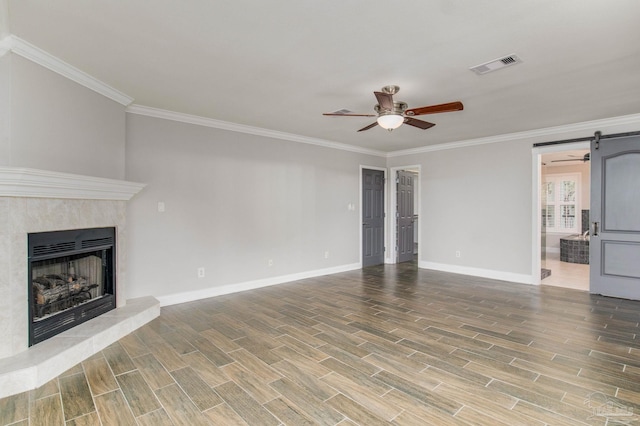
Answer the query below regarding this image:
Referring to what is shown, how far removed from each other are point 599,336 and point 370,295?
257 cm

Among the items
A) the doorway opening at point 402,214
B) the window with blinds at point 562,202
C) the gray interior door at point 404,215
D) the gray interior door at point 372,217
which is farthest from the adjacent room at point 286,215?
the window with blinds at point 562,202

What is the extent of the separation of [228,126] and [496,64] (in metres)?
3.54

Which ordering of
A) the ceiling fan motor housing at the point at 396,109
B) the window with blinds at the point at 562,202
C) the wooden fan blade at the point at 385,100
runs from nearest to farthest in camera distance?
the wooden fan blade at the point at 385,100 < the ceiling fan motor housing at the point at 396,109 < the window with blinds at the point at 562,202

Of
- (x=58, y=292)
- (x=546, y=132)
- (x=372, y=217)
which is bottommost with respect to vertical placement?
(x=58, y=292)

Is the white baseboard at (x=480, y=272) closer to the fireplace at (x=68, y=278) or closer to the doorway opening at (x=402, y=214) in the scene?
the doorway opening at (x=402, y=214)

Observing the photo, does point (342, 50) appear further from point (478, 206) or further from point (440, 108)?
point (478, 206)

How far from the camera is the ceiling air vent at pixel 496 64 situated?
9.19ft

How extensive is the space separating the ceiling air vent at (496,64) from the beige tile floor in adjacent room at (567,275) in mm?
4143

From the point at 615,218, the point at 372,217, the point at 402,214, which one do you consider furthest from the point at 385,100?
the point at 402,214

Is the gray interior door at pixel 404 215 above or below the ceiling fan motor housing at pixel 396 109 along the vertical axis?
below

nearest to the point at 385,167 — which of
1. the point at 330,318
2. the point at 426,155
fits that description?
the point at 426,155

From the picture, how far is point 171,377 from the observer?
→ 249 cm

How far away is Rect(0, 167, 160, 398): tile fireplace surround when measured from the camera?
2.40 meters

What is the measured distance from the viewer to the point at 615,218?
4.70 metres
